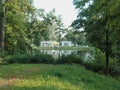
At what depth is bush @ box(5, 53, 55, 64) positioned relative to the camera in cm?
2091

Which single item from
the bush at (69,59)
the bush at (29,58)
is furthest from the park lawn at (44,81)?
the bush at (69,59)

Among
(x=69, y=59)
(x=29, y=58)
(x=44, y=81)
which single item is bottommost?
(x=44, y=81)

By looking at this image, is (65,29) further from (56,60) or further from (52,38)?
(56,60)

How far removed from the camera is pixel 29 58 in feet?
69.3

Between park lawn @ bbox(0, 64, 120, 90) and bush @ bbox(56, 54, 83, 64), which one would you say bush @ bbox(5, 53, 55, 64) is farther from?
park lawn @ bbox(0, 64, 120, 90)

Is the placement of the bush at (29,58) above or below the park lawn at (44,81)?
above

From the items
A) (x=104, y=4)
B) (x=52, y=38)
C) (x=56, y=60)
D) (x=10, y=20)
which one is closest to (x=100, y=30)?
(x=56, y=60)

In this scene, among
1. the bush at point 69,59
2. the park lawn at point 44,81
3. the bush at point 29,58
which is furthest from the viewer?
the bush at point 69,59

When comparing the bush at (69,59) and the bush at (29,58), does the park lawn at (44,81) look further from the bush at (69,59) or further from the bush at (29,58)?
the bush at (69,59)

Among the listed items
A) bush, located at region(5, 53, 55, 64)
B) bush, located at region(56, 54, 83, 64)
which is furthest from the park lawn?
bush, located at region(56, 54, 83, 64)

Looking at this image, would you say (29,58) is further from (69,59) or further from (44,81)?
(44,81)

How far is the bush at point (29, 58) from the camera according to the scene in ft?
68.6

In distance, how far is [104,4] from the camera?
14.0 meters

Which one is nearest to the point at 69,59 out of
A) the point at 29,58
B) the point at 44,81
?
the point at 29,58
